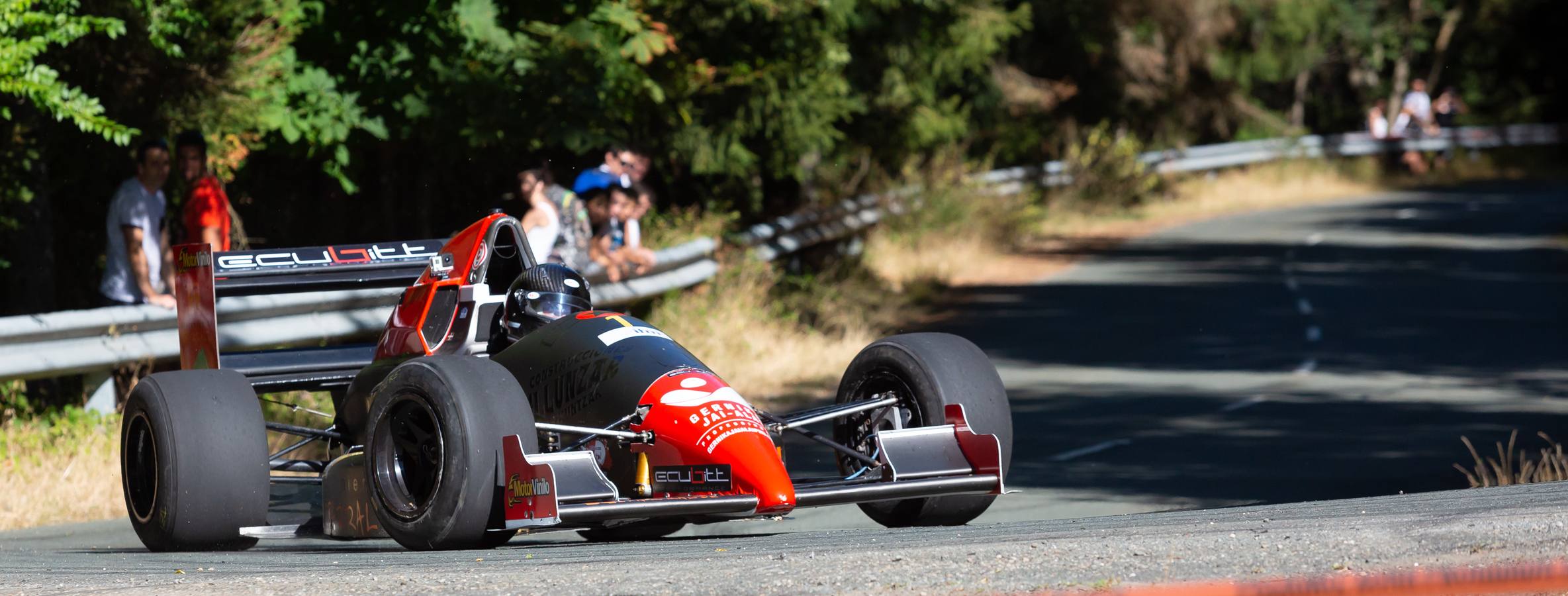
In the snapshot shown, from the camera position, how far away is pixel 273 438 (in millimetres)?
10516

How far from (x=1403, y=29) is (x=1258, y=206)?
14.6 meters

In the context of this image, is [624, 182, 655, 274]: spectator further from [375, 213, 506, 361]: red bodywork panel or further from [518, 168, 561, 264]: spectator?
[375, 213, 506, 361]: red bodywork panel

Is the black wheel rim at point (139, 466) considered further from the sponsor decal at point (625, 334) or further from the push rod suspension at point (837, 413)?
the push rod suspension at point (837, 413)

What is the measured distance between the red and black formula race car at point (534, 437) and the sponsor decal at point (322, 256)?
71cm

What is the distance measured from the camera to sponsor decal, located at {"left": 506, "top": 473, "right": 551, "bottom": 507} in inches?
243

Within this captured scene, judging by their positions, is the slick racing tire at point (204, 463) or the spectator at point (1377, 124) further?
the spectator at point (1377, 124)

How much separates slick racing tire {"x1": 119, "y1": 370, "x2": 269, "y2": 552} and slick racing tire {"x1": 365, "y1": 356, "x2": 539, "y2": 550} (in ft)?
1.83

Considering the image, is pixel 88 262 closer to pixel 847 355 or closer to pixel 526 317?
pixel 847 355

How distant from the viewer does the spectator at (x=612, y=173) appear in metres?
12.7

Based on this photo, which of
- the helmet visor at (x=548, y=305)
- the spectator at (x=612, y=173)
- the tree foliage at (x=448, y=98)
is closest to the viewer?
the helmet visor at (x=548, y=305)

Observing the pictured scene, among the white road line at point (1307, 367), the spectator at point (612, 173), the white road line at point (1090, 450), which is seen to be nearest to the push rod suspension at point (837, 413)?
the white road line at point (1090, 450)

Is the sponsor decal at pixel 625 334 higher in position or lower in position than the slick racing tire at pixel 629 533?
higher

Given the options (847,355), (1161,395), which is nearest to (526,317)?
(1161,395)

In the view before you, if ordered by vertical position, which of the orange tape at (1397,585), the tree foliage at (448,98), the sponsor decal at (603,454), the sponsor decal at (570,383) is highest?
the tree foliage at (448,98)
